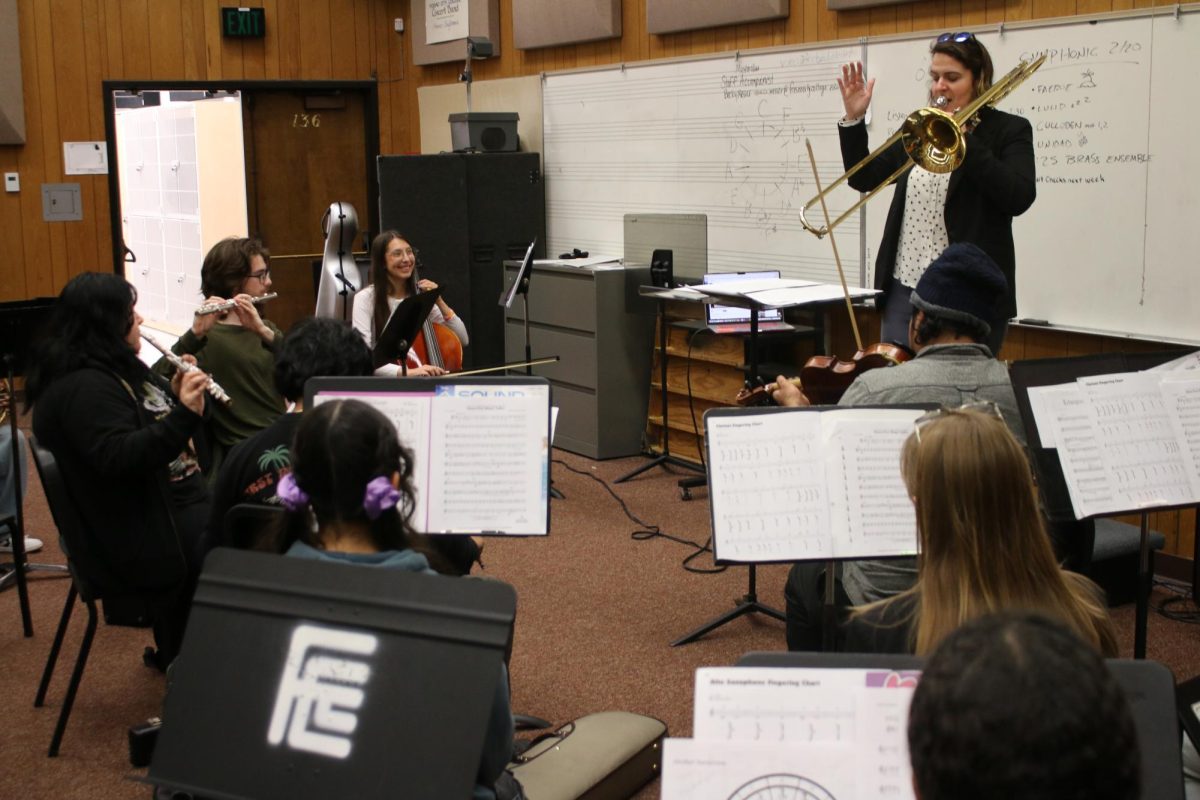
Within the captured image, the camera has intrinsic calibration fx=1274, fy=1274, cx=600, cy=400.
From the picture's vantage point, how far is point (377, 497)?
2061 mm

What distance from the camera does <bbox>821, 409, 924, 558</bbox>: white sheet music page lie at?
8.34 feet

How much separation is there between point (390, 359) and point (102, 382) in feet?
4.77

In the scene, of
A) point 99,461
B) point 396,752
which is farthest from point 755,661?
point 99,461

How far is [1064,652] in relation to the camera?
103 centimetres

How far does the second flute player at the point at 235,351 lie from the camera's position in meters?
3.88

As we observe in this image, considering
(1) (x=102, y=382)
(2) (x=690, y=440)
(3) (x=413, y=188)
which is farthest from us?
(3) (x=413, y=188)

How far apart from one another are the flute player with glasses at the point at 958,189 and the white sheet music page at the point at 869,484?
163cm

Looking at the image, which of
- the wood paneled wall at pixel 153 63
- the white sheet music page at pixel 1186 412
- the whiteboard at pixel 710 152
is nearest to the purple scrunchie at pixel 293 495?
the white sheet music page at pixel 1186 412

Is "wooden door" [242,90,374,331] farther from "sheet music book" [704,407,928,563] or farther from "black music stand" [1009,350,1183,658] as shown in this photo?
"black music stand" [1009,350,1183,658]

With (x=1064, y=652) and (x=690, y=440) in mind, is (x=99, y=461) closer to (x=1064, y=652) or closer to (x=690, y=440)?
(x=1064, y=652)

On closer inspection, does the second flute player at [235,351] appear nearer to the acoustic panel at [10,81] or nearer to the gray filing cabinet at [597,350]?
the gray filing cabinet at [597,350]

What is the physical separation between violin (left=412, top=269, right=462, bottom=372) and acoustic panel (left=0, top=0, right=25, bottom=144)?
12.1 ft

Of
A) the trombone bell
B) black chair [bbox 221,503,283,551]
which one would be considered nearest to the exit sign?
the trombone bell

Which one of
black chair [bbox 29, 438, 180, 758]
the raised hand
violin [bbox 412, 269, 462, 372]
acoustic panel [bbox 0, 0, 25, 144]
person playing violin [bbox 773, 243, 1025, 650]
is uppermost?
acoustic panel [bbox 0, 0, 25, 144]
